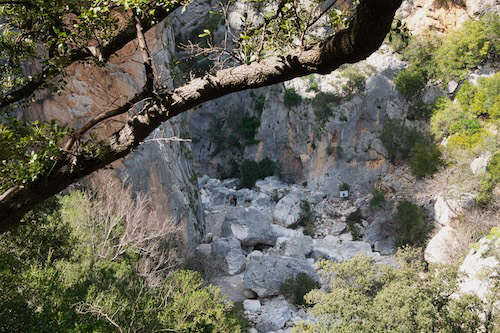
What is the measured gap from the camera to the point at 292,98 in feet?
91.1

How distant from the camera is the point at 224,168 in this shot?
104 feet

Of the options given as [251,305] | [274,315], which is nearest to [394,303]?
[274,315]

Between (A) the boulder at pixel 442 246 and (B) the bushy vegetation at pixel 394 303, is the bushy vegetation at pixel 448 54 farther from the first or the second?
(B) the bushy vegetation at pixel 394 303

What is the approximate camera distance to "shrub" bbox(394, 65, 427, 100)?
23703mm

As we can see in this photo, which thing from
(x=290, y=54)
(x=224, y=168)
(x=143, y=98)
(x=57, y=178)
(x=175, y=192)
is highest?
(x=290, y=54)

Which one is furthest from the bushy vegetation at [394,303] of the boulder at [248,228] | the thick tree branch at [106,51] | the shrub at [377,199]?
the shrub at [377,199]

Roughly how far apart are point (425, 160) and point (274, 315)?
11.6 metres

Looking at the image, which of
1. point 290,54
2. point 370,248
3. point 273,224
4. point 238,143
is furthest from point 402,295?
point 238,143

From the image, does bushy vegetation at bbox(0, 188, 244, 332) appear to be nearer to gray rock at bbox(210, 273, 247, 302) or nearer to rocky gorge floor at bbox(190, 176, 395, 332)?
gray rock at bbox(210, 273, 247, 302)

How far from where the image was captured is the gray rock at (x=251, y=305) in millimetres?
15016

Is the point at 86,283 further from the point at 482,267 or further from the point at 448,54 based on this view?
the point at 448,54

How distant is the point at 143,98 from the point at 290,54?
2.96 ft

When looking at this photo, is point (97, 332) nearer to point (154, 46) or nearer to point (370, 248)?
point (154, 46)

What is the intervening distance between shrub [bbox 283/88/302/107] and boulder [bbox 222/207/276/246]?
10173 mm
